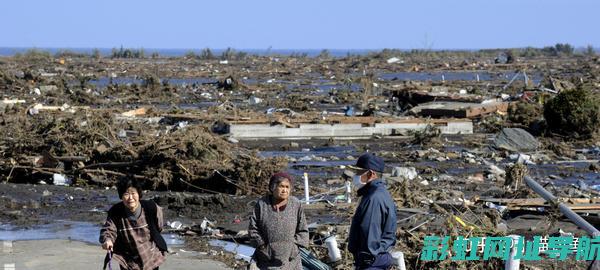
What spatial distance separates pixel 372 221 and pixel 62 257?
5.81m

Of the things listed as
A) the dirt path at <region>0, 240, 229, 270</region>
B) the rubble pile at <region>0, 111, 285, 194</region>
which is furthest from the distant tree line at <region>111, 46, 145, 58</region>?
the dirt path at <region>0, 240, 229, 270</region>

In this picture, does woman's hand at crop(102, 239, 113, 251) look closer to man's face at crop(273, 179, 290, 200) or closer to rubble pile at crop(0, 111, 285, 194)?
man's face at crop(273, 179, 290, 200)

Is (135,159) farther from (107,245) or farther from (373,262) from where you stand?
(373,262)

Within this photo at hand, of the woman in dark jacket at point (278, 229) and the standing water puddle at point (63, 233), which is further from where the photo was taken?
the standing water puddle at point (63, 233)

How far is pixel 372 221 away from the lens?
27.3 ft

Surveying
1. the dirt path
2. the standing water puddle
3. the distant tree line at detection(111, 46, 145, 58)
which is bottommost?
the distant tree line at detection(111, 46, 145, 58)

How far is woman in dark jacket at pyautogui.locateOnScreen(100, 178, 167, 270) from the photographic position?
878 centimetres

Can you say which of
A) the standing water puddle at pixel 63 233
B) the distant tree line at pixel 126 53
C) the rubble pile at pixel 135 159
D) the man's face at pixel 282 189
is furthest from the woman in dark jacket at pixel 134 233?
the distant tree line at pixel 126 53

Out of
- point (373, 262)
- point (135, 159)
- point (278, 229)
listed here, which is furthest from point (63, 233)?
point (373, 262)

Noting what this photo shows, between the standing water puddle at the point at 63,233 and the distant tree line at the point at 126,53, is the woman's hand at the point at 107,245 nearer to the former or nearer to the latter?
the standing water puddle at the point at 63,233

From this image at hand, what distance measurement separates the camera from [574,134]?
28516 mm

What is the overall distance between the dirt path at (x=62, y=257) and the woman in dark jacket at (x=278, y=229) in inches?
138

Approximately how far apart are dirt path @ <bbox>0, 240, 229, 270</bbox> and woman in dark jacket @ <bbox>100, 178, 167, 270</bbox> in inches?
137

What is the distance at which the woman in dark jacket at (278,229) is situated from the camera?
29.3ft
